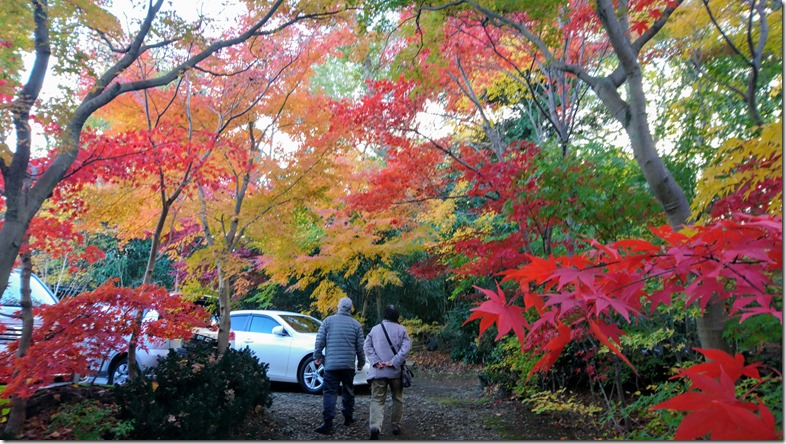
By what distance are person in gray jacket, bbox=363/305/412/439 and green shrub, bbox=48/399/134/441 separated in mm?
1862

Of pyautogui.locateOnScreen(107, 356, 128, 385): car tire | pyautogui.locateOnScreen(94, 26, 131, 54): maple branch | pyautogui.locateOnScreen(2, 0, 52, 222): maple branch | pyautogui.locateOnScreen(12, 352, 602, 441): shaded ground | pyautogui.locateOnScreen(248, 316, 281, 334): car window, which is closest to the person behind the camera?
pyautogui.locateOnScreen(2, 0, 52, 222): maple branch

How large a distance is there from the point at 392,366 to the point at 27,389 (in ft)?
8.39

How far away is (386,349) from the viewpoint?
4.26 metres

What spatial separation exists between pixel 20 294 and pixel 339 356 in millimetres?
2746

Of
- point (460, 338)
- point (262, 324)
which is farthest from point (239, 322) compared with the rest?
point (460, 338)

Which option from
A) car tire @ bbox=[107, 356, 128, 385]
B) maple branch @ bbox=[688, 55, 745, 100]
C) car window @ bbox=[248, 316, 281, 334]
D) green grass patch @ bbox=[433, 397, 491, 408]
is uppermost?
maple branch @ bbox=[688, 55, 745, 100]

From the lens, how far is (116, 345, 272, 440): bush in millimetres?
3289

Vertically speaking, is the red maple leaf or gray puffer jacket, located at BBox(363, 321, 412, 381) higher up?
the red maple leaf

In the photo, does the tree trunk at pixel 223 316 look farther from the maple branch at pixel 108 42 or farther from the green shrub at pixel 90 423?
the maple branch at pixel 108 42

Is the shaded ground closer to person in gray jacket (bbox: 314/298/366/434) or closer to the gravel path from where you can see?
the gravel path

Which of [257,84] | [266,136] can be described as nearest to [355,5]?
[257,84]

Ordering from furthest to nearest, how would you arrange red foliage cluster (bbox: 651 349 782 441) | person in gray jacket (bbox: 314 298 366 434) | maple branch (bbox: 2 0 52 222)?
person in gray jacket (bbox: 314 298 366 434), maple branch (bbox: 2 0 52 222), red foliage cluster (bbox: 651 349 782 441)

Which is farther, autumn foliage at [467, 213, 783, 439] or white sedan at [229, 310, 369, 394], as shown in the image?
white sedan at [229, 310, 369, 394]

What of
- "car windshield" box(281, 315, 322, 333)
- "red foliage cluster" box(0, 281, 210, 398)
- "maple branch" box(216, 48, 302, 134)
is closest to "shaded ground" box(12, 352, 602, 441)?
"red foliage cluster" box(0, 281, 210, 398)
